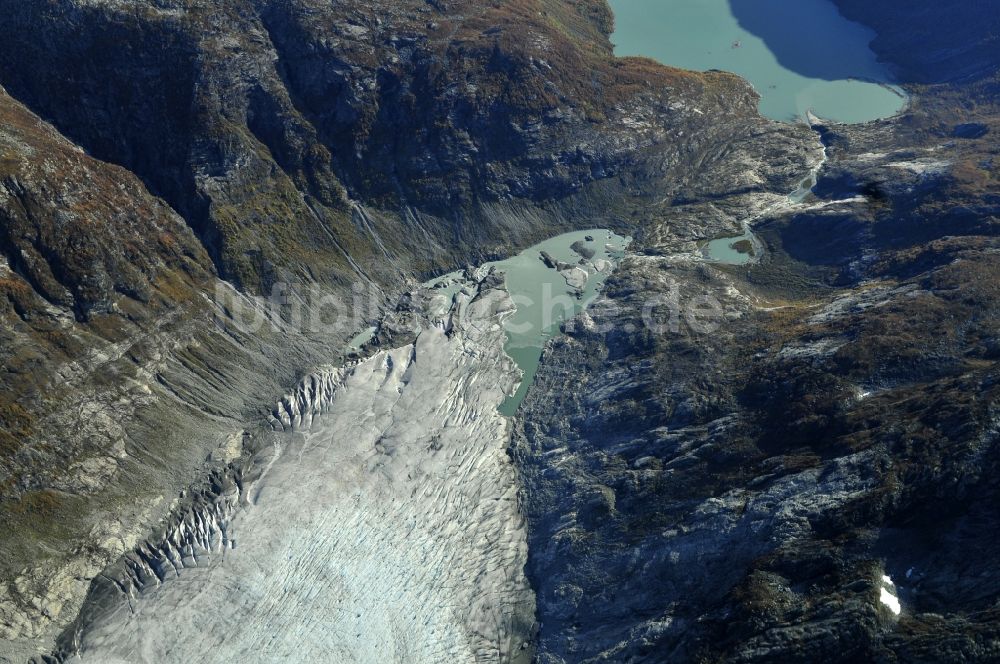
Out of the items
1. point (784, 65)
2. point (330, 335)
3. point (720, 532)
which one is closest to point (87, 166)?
point (330, 335)

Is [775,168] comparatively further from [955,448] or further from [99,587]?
[99,587]

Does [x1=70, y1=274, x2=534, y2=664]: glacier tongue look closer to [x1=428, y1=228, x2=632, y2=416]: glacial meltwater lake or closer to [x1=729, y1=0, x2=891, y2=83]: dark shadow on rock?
[x1=428, y1=228, x2=632, y2=416]: glacial meltwater lake

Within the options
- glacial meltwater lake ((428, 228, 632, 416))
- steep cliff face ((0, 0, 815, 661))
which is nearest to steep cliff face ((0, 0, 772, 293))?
steep cliff face ((0, 0, 815, 661))

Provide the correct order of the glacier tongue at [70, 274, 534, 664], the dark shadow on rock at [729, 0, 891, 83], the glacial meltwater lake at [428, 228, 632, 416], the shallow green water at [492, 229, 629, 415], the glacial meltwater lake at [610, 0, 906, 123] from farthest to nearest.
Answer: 1. the dark shadow on rock at [729, 0, 891, 83]
2. the glacial meltwater lake at [610, 0, 906, 123]
3. the glacial meltwater lake at [428, 228, 632, 416]
4. the shallow green water at [492, 229, 629, 415]
5. the glacier tongue at [70, 274, 534, 664]

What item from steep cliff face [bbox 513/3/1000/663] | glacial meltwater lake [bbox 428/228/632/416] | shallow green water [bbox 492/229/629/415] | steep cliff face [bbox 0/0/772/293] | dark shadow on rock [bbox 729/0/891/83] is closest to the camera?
steep cliff face [bbox 513/3/1000/663]

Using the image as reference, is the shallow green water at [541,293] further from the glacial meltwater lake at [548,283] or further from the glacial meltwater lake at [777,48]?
the glacial meltwater lake at [777,48]

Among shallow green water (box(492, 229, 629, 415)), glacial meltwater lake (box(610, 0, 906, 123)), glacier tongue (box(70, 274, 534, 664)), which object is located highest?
glacial meltwater lake (box(610, 0, 906, 123))

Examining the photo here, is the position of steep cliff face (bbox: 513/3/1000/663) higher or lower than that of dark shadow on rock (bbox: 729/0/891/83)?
lower

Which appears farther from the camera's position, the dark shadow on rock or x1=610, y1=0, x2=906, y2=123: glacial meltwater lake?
the dark shadow on rock
